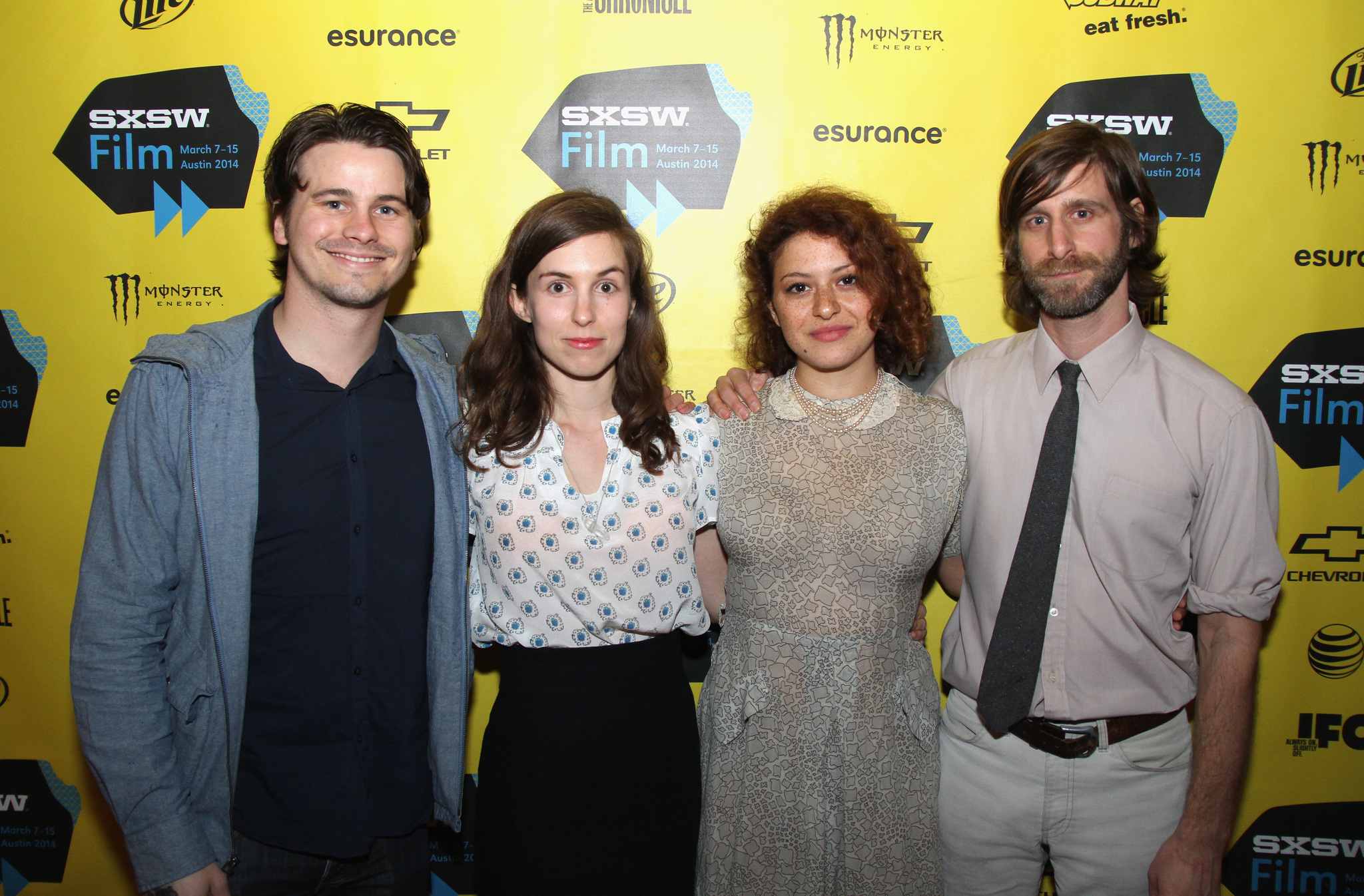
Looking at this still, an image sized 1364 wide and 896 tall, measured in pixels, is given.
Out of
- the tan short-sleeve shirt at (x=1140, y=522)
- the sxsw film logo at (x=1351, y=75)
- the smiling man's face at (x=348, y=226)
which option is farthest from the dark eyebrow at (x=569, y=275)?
the sxsw film logo at (x=1351, y=75)

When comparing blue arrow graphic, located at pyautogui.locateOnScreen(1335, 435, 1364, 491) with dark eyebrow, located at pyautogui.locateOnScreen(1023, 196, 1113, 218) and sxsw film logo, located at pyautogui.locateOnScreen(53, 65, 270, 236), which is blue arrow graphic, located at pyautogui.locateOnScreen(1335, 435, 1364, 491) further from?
sxsw film logo, located at pyautogui.locateOnScreen(53, 65, 270, 236)

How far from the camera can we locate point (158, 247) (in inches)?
92.1

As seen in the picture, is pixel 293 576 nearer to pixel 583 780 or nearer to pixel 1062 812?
pixel 583 780

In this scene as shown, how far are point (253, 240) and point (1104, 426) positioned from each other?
2.55 m

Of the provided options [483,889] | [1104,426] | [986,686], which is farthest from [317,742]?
[1104,426]

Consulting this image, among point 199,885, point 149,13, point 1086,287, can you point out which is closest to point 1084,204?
point 1086,287

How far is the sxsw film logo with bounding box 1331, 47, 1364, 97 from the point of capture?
2.24 metres

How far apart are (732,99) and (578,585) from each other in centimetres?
162

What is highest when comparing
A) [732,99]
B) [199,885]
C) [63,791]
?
[732,99]

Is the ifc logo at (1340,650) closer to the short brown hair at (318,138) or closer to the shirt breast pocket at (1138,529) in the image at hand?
the shirt breast pocket at (1138,529)

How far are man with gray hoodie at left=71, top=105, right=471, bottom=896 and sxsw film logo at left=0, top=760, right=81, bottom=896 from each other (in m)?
1.56

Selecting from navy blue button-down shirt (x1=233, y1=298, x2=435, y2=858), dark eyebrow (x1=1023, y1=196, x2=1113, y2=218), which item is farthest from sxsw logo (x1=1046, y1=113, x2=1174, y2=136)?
navy blue button-down shirt (x1=233, y1=298, x2=435, y2=858)

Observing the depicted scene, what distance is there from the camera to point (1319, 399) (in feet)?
7.66

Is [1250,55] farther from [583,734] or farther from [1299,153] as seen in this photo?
[583,734]
